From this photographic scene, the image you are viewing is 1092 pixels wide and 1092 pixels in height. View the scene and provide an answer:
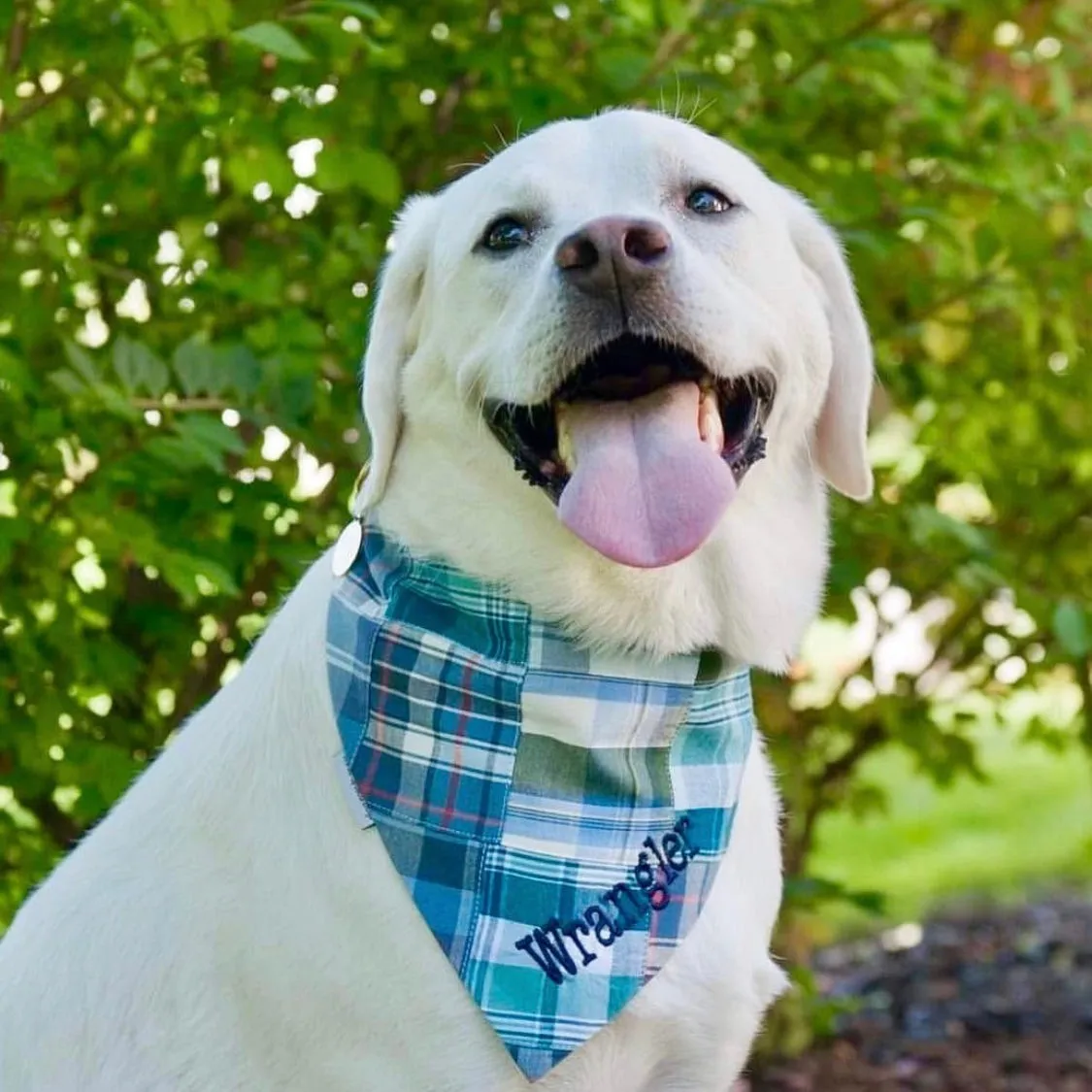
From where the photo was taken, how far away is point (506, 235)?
249 cm

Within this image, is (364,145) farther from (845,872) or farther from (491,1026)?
(845,872)

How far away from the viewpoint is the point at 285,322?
297 cm

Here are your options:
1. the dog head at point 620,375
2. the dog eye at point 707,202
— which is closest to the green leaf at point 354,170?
the dog head at point 620,375

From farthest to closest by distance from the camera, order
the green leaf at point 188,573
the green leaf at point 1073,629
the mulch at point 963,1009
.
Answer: the mulch at point 963,1009 → the green leaf at point 1073,629 → the green leaf at point 188,573

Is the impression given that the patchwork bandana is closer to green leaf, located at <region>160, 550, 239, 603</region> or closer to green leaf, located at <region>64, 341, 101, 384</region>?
green leaf, located at <region>160, 550, 239, 603</region>

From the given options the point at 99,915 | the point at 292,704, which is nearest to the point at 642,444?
the point at 292,704

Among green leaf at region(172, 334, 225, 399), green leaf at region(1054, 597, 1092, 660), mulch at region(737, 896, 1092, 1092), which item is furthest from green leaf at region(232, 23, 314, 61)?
mulch at region(737, 896, 1092, 1092)

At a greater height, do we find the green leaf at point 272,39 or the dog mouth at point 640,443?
the green leaf at point 272,39

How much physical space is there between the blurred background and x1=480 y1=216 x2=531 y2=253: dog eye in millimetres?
355

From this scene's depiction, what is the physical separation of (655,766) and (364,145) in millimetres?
1372

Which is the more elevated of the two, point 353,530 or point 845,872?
point 353,530

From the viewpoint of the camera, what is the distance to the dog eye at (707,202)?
2.53m

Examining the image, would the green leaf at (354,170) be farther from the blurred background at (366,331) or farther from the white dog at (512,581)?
the white dog at (512,581)

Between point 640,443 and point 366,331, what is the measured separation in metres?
0.98
